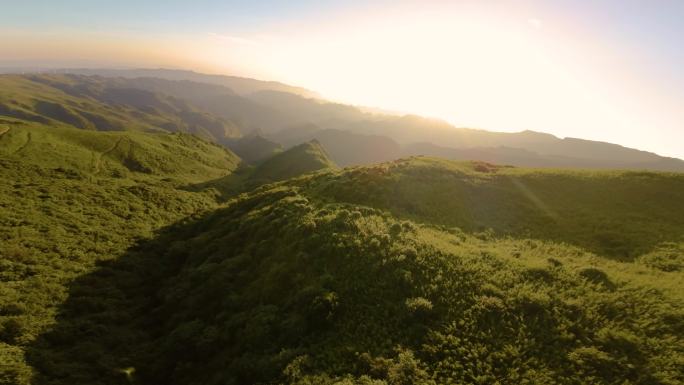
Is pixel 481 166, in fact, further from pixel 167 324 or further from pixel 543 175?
pixel 167 324

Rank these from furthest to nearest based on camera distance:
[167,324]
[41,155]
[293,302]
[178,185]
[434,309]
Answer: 1. [178,185]
2. [41,155]
3. [167,324]
4. [293,302]
5. [434,309]

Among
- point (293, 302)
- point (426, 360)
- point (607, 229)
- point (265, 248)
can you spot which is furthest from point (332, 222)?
point (607, 229)

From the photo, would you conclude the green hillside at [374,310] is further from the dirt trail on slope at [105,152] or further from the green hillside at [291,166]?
the green hillside at [291,166]

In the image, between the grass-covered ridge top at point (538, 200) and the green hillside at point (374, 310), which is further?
the grass-covered ridge top at point (538, 200)

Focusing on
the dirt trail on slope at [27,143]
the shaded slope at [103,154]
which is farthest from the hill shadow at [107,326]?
the dirt trail on slope at [27,143]

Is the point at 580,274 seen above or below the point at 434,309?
above

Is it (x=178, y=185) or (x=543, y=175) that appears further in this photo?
(x=178, y=185)
